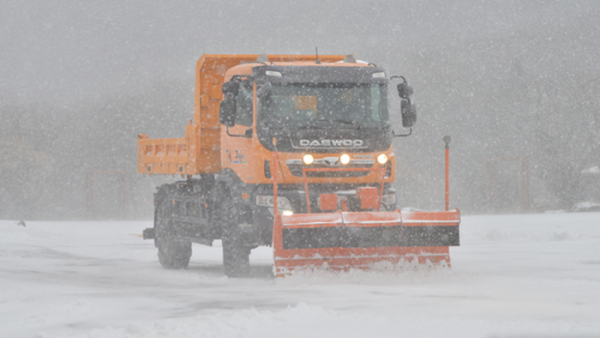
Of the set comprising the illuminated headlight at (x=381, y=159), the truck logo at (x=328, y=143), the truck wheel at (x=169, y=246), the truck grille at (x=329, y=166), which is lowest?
the truck wheel at (x=169, y=246)

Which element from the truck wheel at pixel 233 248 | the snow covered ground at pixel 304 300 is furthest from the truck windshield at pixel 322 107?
the snow covered ground at pixel 304 300

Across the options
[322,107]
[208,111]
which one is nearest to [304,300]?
[322,107]

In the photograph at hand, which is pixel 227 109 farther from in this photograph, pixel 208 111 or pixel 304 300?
pixel 304 300

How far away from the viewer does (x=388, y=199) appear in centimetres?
1026

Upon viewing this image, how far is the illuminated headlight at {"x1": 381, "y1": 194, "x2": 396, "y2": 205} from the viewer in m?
10.2

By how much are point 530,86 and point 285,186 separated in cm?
6046

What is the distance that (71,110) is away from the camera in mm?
74562

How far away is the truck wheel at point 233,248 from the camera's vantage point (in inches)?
405

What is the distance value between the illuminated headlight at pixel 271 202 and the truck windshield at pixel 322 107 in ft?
3.07

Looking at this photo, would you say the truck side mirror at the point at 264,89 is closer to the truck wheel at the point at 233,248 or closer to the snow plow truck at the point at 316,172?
the snow plow truck at the point at 316,172

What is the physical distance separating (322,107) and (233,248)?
2.28 m

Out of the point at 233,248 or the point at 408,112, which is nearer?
the point at 233,248

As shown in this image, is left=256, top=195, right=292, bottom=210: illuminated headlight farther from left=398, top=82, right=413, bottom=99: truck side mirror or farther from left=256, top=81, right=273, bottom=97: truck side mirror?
left=398, top=82, right=413, bottom=99: truck side mirror

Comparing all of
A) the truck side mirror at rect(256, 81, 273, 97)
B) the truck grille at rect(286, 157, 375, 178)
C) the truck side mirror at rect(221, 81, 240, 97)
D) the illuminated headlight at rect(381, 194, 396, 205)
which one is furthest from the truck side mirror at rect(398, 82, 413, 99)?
the truck side mirror at rect(221, 81, 240, 97)
